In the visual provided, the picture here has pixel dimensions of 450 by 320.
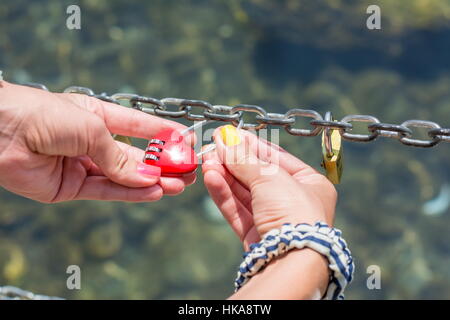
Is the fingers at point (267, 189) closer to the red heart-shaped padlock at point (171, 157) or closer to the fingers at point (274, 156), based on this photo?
the fingers at point (274, 156)

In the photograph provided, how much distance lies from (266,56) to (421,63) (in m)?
1.01

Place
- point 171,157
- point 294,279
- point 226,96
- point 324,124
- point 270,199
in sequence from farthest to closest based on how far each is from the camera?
point 226,96, point 171,157, point 324,124, point 270,199, point 294,279

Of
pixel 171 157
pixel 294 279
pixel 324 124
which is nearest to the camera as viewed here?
pixel 294 279

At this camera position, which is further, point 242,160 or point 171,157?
point 171,157

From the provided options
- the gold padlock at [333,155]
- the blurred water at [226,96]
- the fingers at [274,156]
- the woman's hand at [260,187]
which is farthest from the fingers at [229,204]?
the blurred water at [226,96]

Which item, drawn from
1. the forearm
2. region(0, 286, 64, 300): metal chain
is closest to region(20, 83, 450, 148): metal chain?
the forearm

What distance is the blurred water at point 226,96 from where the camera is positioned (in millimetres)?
3000

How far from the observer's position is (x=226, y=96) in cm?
352

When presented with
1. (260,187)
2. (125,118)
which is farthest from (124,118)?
(260,187)

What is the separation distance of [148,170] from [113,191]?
134 mm

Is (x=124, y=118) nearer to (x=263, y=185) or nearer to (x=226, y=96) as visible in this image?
(x=263, y=185)

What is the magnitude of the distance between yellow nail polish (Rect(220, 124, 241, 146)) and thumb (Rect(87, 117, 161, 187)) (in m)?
0.22

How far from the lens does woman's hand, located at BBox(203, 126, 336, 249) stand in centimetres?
120

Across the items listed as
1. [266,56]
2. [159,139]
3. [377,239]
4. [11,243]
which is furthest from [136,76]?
[159,139]
